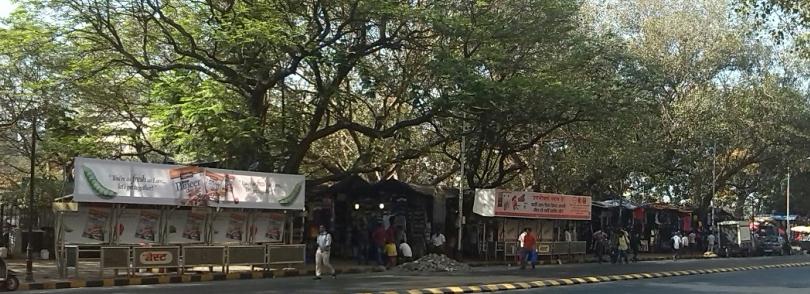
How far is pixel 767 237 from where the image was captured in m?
47.4

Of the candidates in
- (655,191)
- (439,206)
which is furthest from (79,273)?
(655,191)

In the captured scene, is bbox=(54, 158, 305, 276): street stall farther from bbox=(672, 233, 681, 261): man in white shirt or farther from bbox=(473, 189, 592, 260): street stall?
bbox=(672, 233, 681, 261): man in white shirt

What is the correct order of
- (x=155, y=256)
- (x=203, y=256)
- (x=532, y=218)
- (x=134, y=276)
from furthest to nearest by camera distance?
(x=532, y=218), (x=203, y=256), (x=155, y=256), (x=134, y=276)

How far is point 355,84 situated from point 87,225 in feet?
37.5

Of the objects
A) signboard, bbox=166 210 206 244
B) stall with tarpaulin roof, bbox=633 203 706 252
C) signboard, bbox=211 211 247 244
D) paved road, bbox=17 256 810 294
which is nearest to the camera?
paved road, bbox=17 256 810 294

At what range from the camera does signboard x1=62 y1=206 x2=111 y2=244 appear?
61.2 feet

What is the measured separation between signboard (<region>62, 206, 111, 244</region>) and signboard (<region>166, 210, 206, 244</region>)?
161cm

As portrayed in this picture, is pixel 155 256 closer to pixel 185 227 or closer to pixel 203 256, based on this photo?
pixel 203 256

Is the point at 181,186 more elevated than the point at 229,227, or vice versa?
the point at 181,186

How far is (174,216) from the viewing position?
2053 cm

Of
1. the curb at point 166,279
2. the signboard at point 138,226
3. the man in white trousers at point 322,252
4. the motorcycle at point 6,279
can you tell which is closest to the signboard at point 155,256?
the curb at point 166,279

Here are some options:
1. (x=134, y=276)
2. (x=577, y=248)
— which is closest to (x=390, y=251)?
(x=134, y=276)

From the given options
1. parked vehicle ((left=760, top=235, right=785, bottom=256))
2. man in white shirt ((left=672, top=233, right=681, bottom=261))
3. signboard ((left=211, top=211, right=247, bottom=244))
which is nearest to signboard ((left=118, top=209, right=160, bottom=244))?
signboard ((left=211, top=211, right=247, bottom=244))

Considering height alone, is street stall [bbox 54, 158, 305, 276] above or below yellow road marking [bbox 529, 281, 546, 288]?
above
